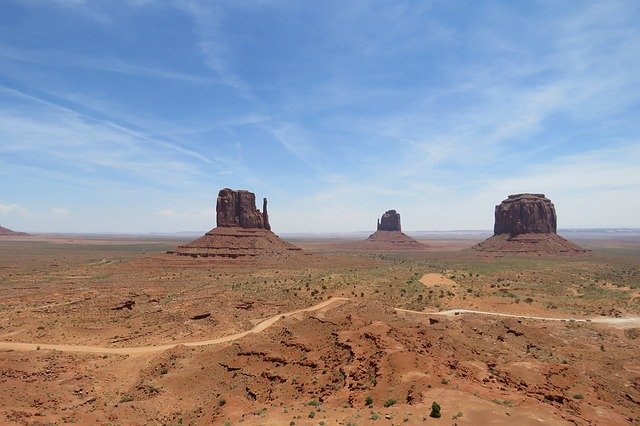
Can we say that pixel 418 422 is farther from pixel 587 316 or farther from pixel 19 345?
pixel 19 345

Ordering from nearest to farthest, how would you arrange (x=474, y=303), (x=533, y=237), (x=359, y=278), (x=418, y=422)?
(x=418, y=422), (x=474, y=303), (x=359, y=278), (x=533, y=237)

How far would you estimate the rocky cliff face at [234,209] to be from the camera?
11700 cm

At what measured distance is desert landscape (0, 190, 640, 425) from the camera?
74.4 feet

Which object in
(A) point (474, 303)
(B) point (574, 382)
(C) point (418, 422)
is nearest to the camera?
(C) point (418, 422)

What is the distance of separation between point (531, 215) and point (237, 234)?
342 feet

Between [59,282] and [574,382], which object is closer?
[574,382]

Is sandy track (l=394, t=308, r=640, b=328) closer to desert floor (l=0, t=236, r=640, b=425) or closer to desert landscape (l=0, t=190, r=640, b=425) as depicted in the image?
desert landscape (l=0, t=190, r=640, b=425)

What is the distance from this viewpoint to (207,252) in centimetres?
10462

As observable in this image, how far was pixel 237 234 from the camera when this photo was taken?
4451 inches

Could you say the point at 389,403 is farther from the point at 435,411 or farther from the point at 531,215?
the point at 531,215

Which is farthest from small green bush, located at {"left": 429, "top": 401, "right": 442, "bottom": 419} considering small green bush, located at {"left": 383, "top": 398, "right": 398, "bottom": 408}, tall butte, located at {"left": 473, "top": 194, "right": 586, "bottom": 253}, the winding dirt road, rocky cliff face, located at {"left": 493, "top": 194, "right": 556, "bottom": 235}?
rocky cliff face, located at {"left": 493, "top": 194, "right": 556, "bottom": 235}

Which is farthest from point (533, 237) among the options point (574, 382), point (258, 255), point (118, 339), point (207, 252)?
point (118, 339)

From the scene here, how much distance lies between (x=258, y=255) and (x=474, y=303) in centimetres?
6553

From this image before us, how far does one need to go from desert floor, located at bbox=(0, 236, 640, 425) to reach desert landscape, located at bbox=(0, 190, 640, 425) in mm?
144
